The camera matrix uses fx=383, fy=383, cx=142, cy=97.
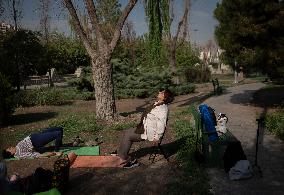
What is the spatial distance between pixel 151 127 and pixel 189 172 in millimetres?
1228

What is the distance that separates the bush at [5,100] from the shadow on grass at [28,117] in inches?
18.7

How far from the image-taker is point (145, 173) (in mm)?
7586

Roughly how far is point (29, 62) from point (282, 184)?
923 inches

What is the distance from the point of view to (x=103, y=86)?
13.2 meters

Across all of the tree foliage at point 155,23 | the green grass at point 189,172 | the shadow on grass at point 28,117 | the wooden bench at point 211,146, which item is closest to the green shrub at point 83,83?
the tree foliage at point 155,23

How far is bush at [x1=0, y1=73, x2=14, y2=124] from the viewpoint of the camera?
46.2 feet

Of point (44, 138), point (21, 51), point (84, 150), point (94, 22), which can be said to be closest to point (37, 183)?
point (44, 138)

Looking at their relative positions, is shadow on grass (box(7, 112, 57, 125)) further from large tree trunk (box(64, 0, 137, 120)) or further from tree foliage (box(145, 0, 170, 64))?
tree foliage (box(145, 0, 170, 64))

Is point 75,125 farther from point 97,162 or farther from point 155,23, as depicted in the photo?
point 155,23

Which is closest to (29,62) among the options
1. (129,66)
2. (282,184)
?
(129,66)

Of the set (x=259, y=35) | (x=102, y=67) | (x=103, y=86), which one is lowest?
(x=103, y=86)

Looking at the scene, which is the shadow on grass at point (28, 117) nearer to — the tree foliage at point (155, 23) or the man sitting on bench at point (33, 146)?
the man sitting on bench at point (33, 146)

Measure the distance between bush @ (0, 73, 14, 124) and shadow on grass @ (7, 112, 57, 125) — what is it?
475 mm

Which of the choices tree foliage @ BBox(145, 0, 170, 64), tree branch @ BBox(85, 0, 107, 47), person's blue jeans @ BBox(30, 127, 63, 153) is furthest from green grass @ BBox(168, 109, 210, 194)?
tree foliage @ BBox(145, 0, 170, 64)
